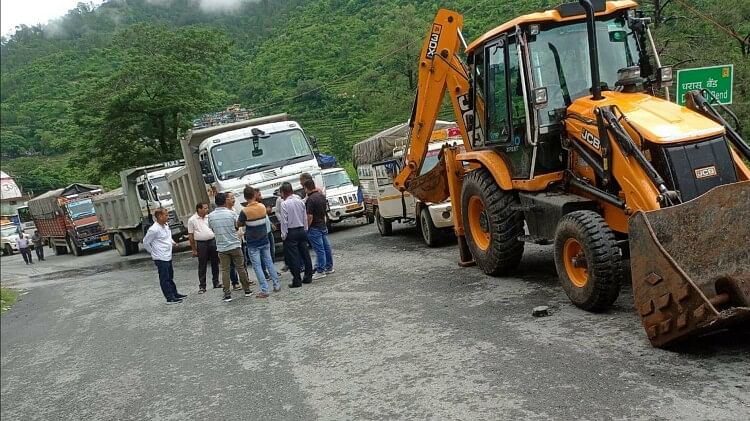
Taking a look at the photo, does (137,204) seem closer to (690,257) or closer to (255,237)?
(255,237)

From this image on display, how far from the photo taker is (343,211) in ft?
60.6

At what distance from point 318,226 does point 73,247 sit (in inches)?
951

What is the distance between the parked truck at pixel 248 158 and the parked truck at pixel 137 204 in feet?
16.7

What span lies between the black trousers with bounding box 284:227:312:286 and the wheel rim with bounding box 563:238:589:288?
4.82 m

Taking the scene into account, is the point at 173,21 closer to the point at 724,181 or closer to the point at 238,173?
the point at 238,173

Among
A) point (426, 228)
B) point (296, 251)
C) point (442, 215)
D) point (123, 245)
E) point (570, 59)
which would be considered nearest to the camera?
point (570, 59)

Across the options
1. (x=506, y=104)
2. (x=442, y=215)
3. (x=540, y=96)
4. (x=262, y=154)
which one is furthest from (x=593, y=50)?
(x=262, y=154)

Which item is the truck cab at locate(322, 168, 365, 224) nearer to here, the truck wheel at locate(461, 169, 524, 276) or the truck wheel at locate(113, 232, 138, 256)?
the truck wheel at locate(461, 169, 524, 276)

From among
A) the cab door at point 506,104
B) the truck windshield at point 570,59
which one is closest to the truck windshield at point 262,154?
the cab door at point 506,104

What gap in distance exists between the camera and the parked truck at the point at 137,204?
21.3 meters

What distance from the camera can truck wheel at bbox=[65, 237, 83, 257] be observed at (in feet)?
98.6

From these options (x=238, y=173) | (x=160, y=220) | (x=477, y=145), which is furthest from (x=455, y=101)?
(x=238, y=173)

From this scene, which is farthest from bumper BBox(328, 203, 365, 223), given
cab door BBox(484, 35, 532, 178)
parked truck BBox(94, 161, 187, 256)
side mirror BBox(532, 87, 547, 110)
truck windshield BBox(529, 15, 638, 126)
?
side mirror BBox(532, 87, 547, 110)

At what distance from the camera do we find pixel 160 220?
1041cm
